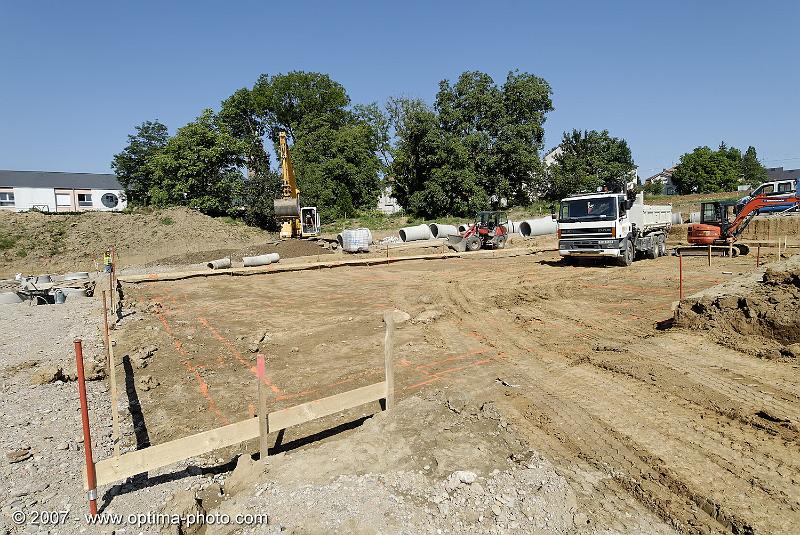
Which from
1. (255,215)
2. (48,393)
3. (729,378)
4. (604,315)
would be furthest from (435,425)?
(255,215)

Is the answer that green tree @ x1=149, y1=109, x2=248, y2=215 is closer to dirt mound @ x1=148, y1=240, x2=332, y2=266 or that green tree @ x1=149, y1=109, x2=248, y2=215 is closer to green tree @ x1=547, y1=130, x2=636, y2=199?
dirt mound @ x1=148, y1=240, x2=332, y2=266

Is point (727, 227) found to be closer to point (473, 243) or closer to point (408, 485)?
point (473, 243)

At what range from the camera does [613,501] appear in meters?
4.08

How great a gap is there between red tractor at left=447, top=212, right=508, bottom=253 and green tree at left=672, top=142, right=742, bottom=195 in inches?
2054

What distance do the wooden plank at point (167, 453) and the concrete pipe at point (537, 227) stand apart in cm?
3020

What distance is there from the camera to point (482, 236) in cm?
2577

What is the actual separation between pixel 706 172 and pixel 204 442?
249ft

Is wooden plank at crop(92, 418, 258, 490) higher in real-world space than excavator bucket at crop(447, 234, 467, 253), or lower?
lower

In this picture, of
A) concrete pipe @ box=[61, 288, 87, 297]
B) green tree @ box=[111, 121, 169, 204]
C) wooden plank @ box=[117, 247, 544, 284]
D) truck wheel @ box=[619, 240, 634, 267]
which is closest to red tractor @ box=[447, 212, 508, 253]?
wooden plank @ box=[117, 247, 544, 284]

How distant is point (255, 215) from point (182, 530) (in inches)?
1477

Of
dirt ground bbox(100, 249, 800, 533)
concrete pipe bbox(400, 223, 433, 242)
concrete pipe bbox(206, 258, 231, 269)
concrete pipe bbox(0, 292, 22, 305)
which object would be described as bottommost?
dirt ground bbox(100, 249, 800, 533)

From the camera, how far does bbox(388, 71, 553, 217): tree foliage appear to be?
1596 inches

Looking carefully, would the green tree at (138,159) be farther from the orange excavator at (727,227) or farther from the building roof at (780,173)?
the building roof at (780,173)

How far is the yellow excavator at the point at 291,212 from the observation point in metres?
27.7
